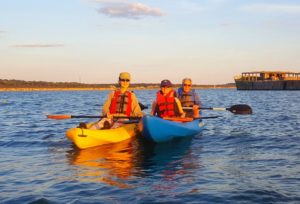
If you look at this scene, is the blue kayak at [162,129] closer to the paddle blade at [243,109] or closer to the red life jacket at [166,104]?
the red life jacket at [166,104]

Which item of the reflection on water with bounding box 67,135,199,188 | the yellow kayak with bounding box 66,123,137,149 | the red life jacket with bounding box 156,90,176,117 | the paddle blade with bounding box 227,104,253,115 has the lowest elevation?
the reflection on water with bounding box 67,135,199,188

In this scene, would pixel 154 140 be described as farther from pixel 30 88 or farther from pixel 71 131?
pixel 30 88

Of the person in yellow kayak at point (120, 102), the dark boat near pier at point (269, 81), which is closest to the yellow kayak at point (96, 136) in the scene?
the person in yellow kayak at point (120, 102)

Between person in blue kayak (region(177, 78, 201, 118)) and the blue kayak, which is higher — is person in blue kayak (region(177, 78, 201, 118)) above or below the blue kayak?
above

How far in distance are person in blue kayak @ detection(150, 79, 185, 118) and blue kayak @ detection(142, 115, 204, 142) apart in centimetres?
45

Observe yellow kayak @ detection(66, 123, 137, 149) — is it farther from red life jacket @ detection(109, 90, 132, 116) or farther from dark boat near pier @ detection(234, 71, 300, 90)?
dark boat near pier @ detection(234, 71, 300, 90)

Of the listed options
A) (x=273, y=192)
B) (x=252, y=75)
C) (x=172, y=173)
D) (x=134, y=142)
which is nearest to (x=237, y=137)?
(x=134, y=142)

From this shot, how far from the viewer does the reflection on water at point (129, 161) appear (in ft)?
28.4

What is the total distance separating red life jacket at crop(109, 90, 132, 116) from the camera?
43.8 ft

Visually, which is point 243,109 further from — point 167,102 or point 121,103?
point 121,103

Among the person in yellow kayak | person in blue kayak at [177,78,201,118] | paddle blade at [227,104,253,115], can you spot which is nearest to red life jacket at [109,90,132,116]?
the person in yellow kayak

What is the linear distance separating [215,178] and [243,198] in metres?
1.41

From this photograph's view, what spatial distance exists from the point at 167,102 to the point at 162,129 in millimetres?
1176

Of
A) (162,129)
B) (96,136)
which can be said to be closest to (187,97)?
(162,129)
